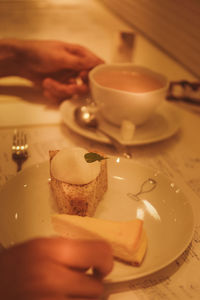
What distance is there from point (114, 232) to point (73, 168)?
0.42ft

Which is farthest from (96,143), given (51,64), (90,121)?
(51,64)

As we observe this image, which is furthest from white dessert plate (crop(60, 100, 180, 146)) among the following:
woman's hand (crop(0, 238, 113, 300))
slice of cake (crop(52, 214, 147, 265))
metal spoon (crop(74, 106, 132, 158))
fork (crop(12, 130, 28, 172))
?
woman's hand (crop(0, 238, 113, 300))

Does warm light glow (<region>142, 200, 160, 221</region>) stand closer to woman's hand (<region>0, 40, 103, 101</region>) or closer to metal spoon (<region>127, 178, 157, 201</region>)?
metal spoon (<region>127, 178, 157, 201</region>)

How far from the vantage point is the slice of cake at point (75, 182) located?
58cm

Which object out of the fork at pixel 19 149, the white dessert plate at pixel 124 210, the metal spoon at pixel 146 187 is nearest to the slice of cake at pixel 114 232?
the white dessert plate at pixel 124 210

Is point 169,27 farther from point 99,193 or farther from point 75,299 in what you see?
point 75,299

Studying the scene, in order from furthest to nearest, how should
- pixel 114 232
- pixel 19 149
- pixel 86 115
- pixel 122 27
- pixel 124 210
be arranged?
pixel 122 27 < pixel 86 115 < pixel 19 149 < pixel 124 210 < pixel 114 232

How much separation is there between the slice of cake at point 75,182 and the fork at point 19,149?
0.52 ft

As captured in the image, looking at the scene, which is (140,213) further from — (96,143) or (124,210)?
(96,143)

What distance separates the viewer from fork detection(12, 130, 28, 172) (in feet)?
2.47

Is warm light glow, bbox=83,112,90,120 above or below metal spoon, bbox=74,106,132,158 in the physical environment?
above

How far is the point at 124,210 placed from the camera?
62cm

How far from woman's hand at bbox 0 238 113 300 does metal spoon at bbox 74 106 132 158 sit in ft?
1.29

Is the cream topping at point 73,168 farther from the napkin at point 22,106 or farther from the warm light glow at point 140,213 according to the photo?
the napkin at point 22,106
